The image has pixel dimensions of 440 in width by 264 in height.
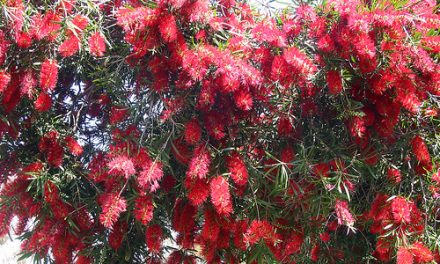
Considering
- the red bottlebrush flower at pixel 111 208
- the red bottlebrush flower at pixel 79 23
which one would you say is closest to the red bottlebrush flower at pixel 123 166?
the red bottlebrush flower at pixel 111 208

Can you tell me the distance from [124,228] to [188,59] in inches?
37.1

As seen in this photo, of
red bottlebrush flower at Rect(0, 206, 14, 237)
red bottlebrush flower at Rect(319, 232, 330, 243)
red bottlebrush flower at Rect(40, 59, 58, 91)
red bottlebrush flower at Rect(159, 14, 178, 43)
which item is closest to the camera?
red bottlebrush flower at Rect(159, 14, 178, 43)

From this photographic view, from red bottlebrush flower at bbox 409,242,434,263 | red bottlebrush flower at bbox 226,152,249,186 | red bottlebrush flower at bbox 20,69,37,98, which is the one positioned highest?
red bottlebrush flower at bbox 20,69,37,98

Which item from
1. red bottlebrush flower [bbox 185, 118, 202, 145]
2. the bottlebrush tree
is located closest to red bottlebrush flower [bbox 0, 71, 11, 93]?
the bottlebrush tree

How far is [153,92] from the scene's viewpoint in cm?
230

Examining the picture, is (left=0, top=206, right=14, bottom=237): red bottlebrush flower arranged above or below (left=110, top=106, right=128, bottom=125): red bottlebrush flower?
below

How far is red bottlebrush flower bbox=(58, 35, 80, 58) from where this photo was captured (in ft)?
6.81

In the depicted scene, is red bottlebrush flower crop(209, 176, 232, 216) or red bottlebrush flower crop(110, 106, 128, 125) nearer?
red bottlebrush flower crop(209, 176, 232, 216)

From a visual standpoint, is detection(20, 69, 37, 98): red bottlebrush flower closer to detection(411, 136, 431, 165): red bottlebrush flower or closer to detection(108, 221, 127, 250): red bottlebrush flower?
detection(108, 221, 127, 250): red bottlebrush flower

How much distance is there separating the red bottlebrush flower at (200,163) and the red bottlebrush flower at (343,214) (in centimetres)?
61

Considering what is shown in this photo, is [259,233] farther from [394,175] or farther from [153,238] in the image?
[394,175]

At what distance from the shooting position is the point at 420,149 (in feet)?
7.57

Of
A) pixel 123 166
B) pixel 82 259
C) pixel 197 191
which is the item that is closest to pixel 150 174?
pixel 123 166

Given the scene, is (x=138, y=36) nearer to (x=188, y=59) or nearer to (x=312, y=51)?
(x=188, y=59)
